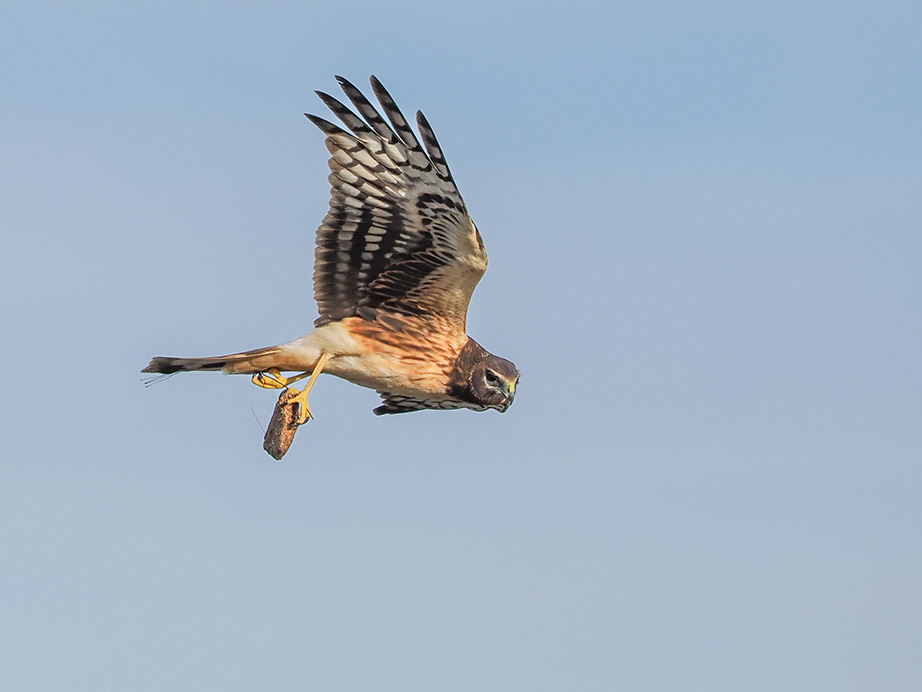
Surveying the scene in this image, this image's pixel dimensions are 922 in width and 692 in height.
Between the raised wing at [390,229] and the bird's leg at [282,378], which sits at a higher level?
the raised wing at [390,229]

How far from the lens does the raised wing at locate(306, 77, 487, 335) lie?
13.5 metres

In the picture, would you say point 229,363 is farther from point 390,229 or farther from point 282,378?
point 390,229

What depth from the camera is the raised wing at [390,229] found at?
1351 cm

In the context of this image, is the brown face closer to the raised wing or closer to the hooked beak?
the hooked beak

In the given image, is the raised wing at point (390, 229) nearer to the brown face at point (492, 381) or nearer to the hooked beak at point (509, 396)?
the brown face at point (492, 381)

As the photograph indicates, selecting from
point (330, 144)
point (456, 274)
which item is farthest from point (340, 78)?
point (456, 274)

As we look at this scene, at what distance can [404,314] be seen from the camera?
14430 mm

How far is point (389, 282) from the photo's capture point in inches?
565

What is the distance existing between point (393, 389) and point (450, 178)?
78.0 inches

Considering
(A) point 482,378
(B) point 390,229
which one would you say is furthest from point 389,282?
(A) point 482,378

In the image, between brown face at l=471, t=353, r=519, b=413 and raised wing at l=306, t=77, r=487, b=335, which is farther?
brown face at l=471, t=353, r=519, b=413

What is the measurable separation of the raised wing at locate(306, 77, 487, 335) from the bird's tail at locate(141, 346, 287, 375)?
0.61 meters

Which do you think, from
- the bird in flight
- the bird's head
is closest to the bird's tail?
the bird in flight

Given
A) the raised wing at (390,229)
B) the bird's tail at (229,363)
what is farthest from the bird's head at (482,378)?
the bird's tail at (229,363)
